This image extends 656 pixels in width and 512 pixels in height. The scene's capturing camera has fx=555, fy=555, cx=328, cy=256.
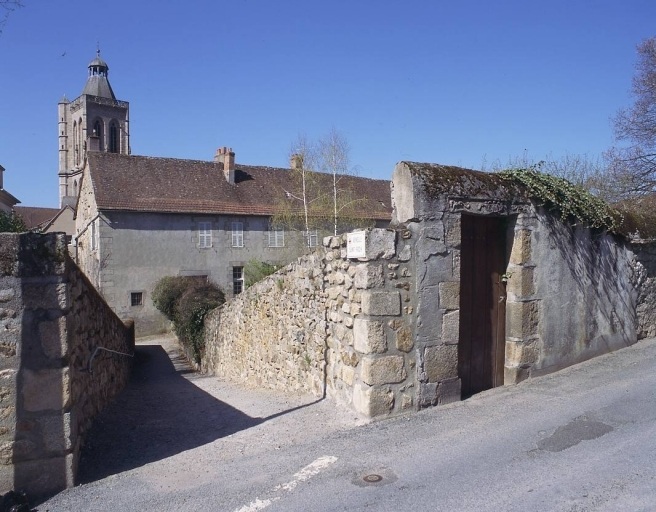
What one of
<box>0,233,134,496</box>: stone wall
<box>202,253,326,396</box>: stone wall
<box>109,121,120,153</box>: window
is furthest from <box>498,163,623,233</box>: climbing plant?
<box>109,121,120,153</box>: window

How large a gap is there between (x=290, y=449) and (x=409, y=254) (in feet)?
6.70

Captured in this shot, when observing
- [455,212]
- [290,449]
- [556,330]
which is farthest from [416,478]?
[556,330]

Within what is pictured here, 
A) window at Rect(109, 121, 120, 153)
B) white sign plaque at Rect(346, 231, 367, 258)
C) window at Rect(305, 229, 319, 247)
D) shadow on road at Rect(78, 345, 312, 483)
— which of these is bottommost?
shadow on road at Rect(78, 345, 312, 483)

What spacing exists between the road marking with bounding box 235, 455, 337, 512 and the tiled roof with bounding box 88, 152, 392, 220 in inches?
881

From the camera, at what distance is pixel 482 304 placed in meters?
5.93

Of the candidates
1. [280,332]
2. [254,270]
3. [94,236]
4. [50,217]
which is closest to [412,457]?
[280,332]

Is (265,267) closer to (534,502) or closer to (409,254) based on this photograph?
(409,254)

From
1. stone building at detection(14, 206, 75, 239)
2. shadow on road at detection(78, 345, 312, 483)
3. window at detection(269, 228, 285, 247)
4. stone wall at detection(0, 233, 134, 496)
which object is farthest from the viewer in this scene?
stone building at detection(14, 206, 75, 239)

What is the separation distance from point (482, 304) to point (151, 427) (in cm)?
379

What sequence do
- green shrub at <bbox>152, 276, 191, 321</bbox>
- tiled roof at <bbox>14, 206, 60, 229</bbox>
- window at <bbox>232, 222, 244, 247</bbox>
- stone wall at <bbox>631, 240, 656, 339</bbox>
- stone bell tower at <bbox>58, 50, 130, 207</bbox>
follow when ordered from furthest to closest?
stone bell tower at <bbox>58, 50, 130, 207</bbox>
tiled roof at <bbox>14, 206, 60, 229</bbox>
window at <bbox>232, 222, 244, 247</bbox>
green shrub at <bbox>152, 276, 191, 321</bbox>
stone wall at <bbox>631, 240, 656, 339</bbox>

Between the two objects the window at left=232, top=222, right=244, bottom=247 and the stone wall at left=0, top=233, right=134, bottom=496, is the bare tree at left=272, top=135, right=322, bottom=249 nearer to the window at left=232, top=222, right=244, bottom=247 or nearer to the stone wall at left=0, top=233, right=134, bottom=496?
the window at left=232, top=222, right=244, bottom=247

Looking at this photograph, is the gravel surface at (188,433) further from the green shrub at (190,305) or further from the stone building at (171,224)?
the stone building at (171,224)

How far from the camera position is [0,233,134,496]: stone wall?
3.95 metres

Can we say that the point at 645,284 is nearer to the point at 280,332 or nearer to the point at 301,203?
the point at 280,332
